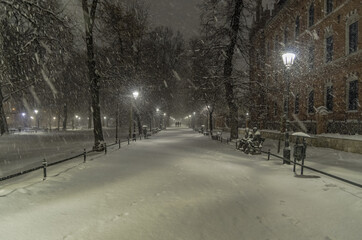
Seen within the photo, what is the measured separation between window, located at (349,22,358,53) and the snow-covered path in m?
14.0

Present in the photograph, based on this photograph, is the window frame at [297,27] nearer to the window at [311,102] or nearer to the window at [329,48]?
the window at [329,48]

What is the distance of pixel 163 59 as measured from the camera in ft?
163

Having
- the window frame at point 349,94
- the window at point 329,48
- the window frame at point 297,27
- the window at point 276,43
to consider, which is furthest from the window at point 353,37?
the window at point 276,43

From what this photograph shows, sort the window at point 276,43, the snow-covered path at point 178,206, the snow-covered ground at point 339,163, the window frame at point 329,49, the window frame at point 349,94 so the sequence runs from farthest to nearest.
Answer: the window at point 276,43 < the window frame at point 329,49 < the window frame at point 349,94 < the snow-covered ground at point 339,163 < the snow-covered path at point 178,206

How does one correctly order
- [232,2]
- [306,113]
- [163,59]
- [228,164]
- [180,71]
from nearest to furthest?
[228,164] < [232,2] < [306,113] < [163,59] < [180,71]

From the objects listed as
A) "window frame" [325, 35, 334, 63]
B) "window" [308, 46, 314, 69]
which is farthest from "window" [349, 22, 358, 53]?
"window" [308, 46, 314, 69]

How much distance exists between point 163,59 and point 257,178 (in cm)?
4264

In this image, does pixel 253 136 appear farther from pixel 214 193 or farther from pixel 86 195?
pixel 86 195

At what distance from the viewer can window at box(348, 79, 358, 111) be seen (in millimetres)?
18953

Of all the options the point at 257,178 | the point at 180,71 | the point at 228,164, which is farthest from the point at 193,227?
the point at 180,71

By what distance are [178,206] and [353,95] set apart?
18.3 metres

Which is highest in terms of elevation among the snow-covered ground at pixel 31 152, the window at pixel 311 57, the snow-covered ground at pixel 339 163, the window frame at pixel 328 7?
the window frame at pixel 328 7

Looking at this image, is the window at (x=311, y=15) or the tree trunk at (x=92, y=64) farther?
the window at (x=311, y=15)

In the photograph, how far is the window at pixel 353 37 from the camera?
19.1 meters
